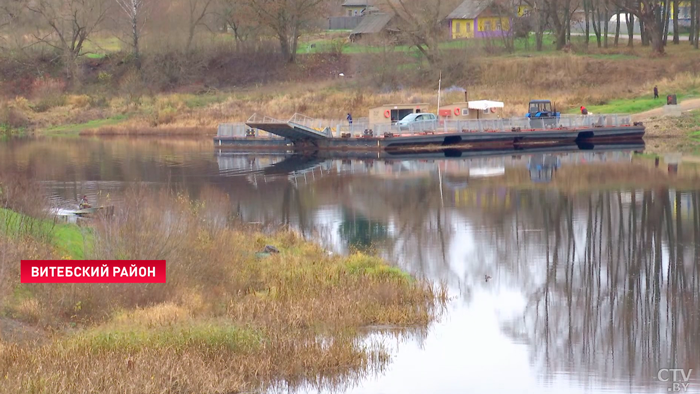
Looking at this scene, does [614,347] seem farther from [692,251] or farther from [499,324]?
[692,251]

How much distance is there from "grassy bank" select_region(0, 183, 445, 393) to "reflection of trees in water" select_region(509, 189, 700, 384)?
2683mm

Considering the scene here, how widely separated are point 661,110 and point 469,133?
13.3 meters

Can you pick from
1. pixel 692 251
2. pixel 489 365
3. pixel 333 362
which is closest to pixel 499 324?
pixel 489 365

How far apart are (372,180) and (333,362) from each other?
28.5 meters

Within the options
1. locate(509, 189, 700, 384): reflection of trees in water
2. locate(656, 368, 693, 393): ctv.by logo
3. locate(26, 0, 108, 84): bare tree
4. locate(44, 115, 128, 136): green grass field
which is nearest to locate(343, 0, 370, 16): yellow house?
locate(26, 0, 108, 84): bare tree

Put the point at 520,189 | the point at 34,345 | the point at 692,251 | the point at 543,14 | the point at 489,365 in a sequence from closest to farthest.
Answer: the point at 34,345, the point at 489,365, the point at 692,251, the point at 520,189, the point at 543,14

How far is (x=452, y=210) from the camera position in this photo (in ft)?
114

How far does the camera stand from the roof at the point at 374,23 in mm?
92875

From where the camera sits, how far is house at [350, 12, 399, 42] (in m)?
91.2

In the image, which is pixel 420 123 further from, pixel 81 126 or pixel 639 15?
pixel 81 126

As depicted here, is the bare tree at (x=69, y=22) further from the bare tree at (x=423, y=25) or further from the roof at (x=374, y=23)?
the bare tree at (x=423, y=25)

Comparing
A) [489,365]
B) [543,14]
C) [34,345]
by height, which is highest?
[543,14]

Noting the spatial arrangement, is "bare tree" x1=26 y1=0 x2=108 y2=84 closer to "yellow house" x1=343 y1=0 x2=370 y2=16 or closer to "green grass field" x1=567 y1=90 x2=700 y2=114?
"yellow house" x1=343 y1=0 x2=370 y2=16

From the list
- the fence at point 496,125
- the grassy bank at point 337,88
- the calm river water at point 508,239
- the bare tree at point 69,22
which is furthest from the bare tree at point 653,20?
the bare tree at point 69,22
